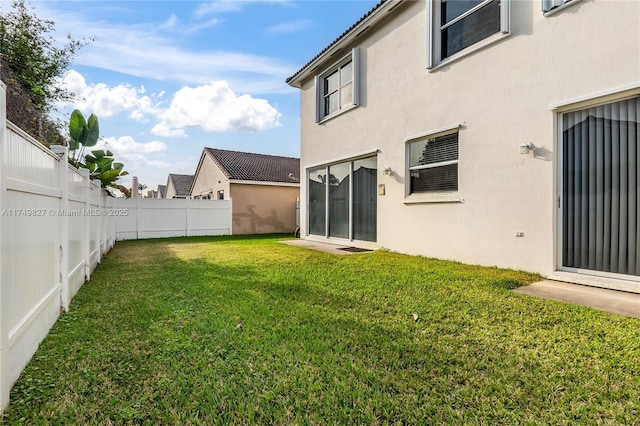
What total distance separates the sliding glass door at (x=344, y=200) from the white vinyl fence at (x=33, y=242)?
6.75 metres

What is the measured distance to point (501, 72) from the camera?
596 centimetres

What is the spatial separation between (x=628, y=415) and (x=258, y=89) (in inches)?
626

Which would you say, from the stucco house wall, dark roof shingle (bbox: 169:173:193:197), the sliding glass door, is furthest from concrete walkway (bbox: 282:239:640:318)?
dark roof shingle (bbox: 169:173:193:197)

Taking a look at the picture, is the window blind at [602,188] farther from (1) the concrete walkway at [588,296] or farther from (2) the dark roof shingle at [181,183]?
(2) the dark roof shingle at [181,183]

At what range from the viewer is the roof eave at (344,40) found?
822 centimetres

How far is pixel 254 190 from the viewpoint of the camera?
18.4 meters

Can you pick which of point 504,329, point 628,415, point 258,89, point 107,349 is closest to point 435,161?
point 504,329

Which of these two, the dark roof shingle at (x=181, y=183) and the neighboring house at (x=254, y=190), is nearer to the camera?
the neighboring house at (x=254, y=190)

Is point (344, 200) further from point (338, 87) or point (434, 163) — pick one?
point (338, 87)

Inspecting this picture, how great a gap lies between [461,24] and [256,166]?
52.0ft

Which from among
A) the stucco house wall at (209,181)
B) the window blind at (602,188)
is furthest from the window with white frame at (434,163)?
the stucco house wall at (209,181)

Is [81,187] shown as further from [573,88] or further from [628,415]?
[573,88]

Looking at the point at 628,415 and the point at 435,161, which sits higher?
the point at 435,161

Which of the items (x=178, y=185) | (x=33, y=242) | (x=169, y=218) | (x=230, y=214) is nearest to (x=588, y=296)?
(x=33, y=242)
